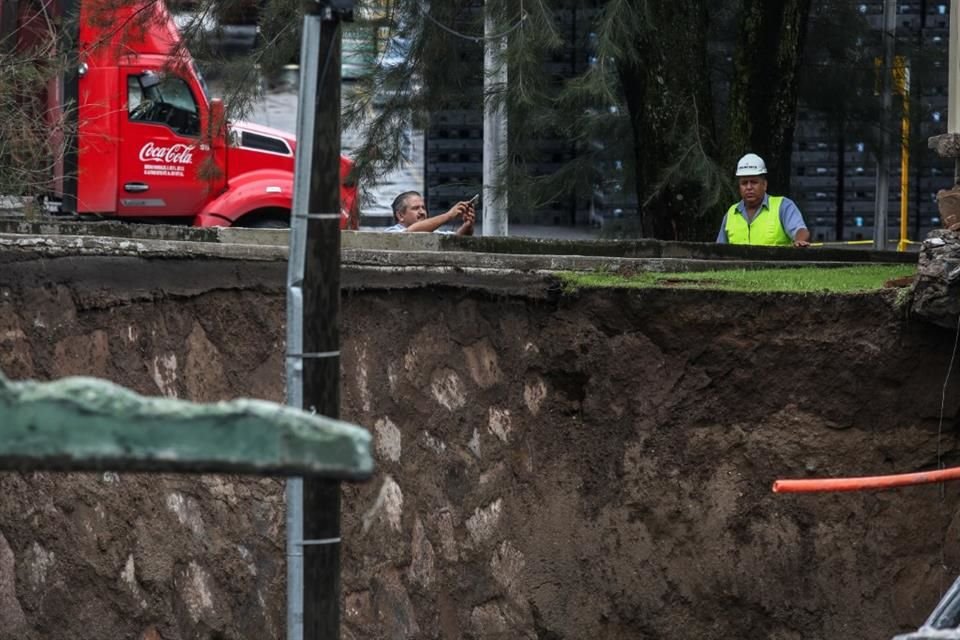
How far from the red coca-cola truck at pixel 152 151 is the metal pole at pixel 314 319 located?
8445mm

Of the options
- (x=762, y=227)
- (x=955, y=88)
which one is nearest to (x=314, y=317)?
(x=955, y=88)

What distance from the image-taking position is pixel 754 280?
10.3 metres

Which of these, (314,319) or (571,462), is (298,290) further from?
(571,462)

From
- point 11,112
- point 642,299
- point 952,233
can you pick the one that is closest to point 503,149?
point 11,112

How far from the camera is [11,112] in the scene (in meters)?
13.5

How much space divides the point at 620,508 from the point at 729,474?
673 millimetres

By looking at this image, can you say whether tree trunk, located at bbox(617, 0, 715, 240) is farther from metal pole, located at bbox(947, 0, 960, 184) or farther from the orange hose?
the orange hose

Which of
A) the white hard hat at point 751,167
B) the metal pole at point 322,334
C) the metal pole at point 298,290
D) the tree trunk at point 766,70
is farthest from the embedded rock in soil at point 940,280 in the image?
the tree trunk at point 766,70

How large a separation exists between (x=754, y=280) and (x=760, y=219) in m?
2.19

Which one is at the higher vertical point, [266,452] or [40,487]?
[266,452]

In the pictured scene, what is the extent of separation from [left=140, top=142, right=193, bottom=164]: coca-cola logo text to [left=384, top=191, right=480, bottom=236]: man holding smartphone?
4530 mm

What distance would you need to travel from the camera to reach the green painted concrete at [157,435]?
127 inches

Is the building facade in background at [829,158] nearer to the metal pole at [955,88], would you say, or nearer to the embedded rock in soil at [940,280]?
the metal pole at [955,88]

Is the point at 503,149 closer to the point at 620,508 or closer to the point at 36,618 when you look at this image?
the point at 620,508
